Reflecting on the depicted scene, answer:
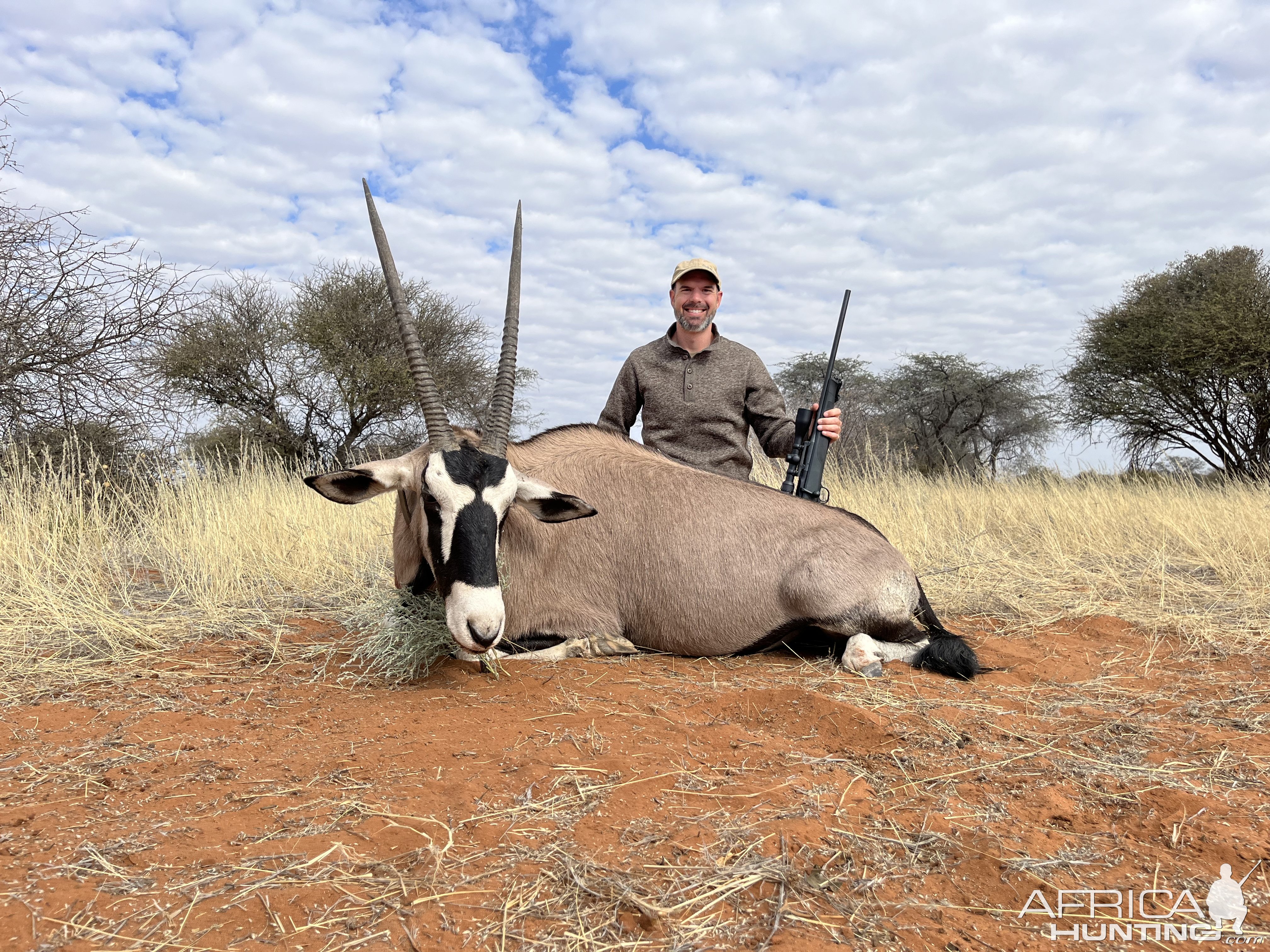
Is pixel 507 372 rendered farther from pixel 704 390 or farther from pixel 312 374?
pixel 312 374

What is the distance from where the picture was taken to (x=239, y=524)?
262 inches

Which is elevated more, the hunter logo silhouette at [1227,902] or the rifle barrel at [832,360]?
the rifle barrel at [832,360]

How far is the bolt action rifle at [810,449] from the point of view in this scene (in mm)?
4789

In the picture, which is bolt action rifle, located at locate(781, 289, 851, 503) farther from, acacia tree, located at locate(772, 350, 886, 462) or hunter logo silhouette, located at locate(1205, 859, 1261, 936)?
acacia tree, located at locate(772, 350, 886, 462)

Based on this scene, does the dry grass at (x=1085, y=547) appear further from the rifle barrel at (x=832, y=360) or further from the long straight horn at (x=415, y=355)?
the long straight horn at (x=415, y=355)

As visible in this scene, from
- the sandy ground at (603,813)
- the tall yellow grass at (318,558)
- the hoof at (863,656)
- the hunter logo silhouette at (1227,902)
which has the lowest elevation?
the tall yellow grass at (318,558)

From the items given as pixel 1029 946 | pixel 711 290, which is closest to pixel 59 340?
pixel 711 290

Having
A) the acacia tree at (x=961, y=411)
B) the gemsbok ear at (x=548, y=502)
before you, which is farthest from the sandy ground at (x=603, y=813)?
the acacia tree at (x=961, y=411)

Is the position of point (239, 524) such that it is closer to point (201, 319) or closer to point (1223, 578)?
point (201, 319)

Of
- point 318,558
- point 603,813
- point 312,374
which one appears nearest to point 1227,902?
point 603,813

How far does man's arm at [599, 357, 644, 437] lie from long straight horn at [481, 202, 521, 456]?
5.83 ft

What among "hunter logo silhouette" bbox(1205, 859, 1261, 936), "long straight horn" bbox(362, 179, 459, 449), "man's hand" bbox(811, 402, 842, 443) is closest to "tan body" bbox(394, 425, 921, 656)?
"long straight horn" bbox(362, 179, 459, 449)

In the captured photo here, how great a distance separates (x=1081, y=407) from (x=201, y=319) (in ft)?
67.0

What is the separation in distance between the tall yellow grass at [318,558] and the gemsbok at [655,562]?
1307 millimetres
